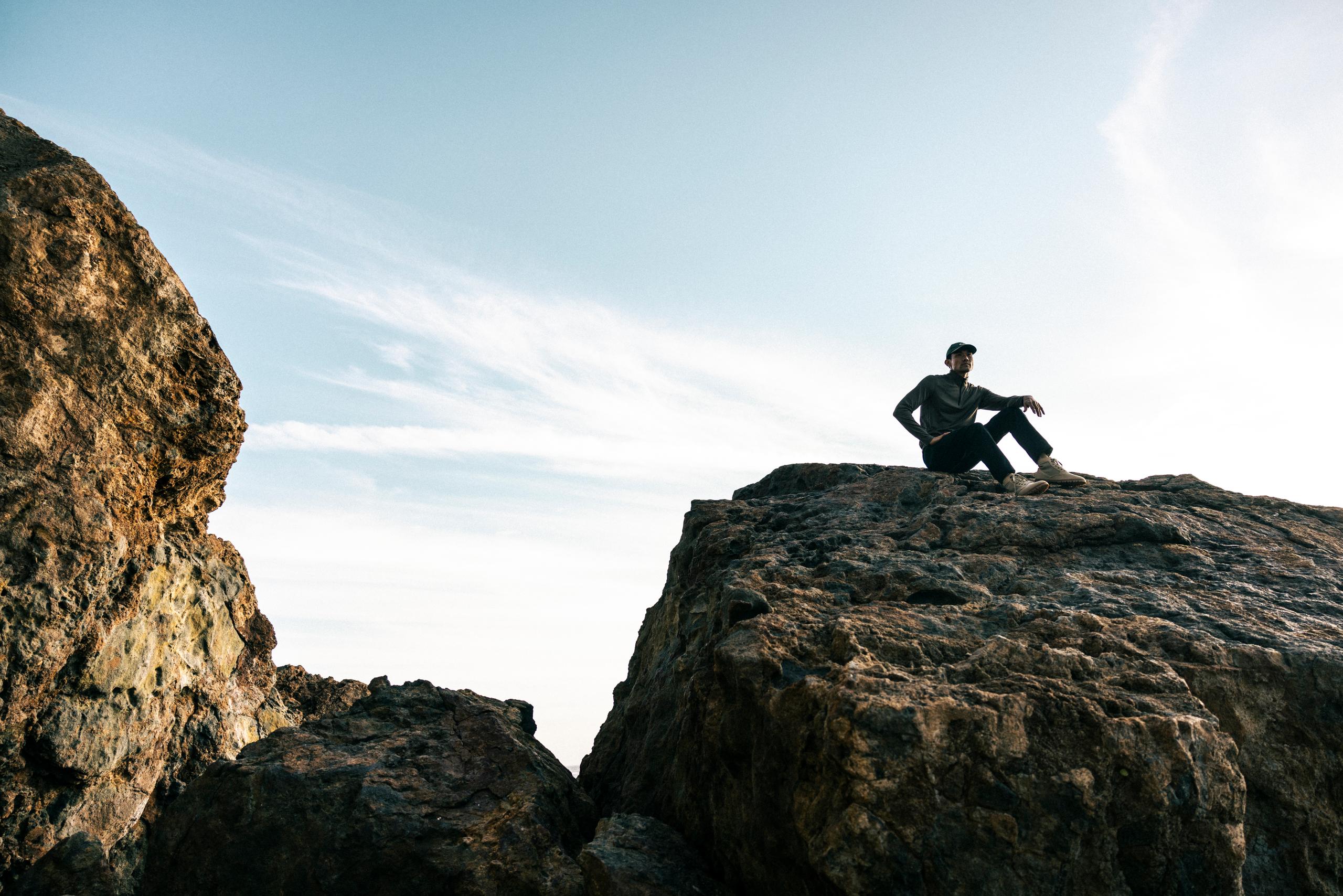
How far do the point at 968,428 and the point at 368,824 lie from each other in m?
8.69

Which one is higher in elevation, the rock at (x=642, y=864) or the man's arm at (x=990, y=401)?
the man's arm at (x=990, y=401)

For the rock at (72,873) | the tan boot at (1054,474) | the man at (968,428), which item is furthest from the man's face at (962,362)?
the rock at (72,873)

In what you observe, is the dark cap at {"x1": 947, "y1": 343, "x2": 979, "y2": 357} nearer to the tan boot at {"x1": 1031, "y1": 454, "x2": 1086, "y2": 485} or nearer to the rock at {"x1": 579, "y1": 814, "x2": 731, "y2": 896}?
the tan boot at {"x1": 1031, "y1": 454, "x2": 1086, "y2": 485}

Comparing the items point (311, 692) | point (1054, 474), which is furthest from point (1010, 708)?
point (311, 692)

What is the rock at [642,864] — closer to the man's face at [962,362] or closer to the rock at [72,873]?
the rock at [72,873]

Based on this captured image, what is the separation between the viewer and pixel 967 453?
1148cm

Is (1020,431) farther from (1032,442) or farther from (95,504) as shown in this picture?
(95,504)

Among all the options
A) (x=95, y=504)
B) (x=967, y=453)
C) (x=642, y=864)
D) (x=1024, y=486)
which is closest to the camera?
(x=642, y=864)

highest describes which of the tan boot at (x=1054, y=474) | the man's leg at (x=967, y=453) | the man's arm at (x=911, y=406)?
the man's arm at (x=911, y=406)

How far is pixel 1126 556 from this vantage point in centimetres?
838

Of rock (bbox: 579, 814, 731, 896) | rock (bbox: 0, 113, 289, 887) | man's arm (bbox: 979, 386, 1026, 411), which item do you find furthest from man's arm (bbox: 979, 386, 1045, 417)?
rock (bbox: 0, 113, 289, 887)

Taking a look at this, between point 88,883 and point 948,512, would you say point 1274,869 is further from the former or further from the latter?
point 88,883

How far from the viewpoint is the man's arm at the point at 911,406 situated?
12.7 meters

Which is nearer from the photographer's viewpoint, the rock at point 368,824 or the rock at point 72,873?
the rock at point 368,824
